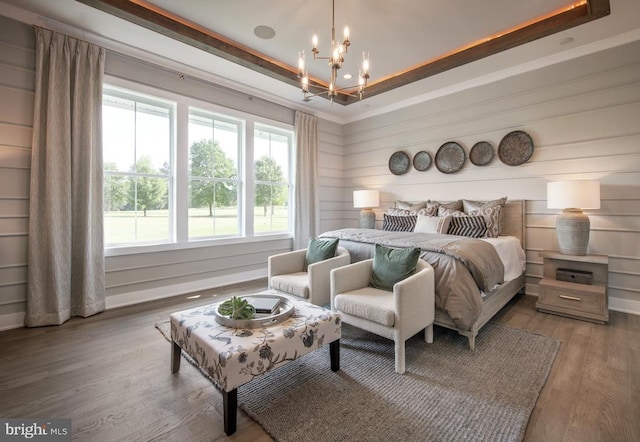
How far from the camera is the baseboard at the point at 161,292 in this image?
2.68 m

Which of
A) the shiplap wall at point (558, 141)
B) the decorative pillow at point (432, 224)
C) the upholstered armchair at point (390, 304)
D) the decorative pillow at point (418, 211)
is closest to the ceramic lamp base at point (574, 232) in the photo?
the shiplap wall at point (558, 141)

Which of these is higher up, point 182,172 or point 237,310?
point 182,172

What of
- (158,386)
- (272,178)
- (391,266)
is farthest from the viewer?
(272,178)

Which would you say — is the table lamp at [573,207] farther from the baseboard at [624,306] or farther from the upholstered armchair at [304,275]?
the upholstered armchair at [304,275]

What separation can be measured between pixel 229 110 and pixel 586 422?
4.61 meters

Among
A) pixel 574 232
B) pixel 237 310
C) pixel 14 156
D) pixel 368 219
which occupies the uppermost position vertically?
pixel 14 156

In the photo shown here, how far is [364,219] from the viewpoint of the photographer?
5098 millimetres

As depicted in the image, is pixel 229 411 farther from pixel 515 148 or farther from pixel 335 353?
pixel 515 148

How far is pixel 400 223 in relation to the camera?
4.11 m

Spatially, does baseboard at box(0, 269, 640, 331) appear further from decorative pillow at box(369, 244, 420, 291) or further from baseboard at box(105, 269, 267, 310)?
decorative pillow at box(369, 244, 420, 291)

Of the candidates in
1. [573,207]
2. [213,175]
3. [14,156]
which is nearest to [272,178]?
[213,175]

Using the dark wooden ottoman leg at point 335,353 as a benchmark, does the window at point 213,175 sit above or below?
above

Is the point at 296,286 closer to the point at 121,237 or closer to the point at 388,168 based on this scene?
the point at 121,237

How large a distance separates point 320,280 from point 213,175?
241 cm
